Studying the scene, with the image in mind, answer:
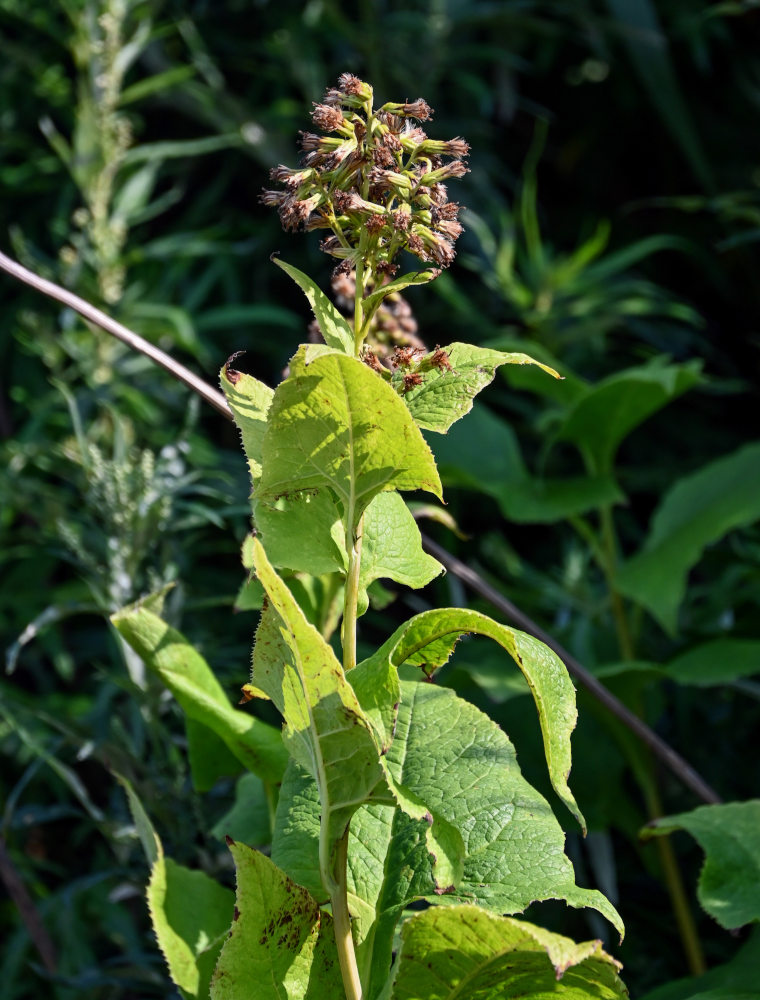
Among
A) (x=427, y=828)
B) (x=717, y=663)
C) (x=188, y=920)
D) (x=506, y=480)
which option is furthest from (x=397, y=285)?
(x=506, y=480)

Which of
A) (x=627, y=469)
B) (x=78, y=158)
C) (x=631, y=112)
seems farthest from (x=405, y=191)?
(x=631, y=112)

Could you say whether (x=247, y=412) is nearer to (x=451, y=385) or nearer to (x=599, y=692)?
(x=451, y=385)

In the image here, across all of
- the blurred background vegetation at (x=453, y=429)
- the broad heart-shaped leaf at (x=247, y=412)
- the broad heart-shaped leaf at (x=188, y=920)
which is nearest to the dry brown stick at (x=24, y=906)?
the blurred background vegetation at (x=453, y=429)

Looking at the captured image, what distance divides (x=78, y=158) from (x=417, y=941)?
45.4 inches

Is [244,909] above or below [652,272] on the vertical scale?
below

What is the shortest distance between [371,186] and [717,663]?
0.62 m

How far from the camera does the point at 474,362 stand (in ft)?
1.50

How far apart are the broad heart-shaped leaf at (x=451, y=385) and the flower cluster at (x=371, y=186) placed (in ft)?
0.14

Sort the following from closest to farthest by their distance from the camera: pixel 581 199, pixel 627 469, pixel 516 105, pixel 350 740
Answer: pixel 350 740
pixel 627 469
pixel 516 105
pixel 581 199

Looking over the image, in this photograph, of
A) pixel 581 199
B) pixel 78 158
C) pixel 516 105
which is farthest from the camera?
pixel 581 199

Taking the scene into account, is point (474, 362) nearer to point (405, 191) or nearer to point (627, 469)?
point (405, 191)

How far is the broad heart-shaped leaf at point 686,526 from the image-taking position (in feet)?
3.04

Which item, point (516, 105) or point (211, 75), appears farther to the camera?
point (516, 105)

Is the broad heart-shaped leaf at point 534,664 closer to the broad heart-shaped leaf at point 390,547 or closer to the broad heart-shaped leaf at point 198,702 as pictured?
the broad heart-shaped leaf at point 390,547
